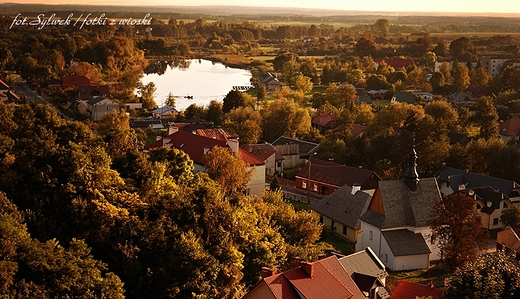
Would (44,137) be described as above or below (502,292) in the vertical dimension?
above

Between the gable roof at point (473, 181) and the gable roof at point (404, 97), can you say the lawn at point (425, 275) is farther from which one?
the gable roof at point (404, 97)

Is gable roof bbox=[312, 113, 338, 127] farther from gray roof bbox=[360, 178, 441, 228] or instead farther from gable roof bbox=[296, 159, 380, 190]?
gray roof bbox=[360, 178, 441, 228]

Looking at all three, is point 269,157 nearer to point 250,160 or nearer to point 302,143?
point 302,143

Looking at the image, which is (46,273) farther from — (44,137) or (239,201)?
(239,201)

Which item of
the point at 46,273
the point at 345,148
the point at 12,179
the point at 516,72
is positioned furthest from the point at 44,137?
the point at 516,72

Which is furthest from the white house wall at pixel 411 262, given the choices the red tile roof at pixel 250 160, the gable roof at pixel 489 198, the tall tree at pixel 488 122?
the tall tree at pixel 488 122

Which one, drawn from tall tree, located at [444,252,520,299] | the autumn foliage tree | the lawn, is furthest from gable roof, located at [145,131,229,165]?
tall tree, located at [444,252,520,299]
